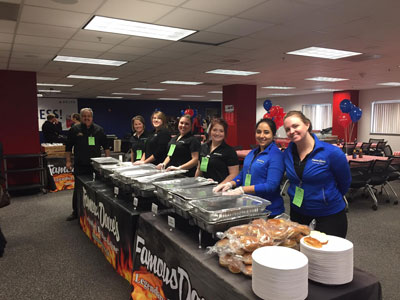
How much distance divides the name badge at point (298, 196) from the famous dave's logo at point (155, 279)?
0.86 m

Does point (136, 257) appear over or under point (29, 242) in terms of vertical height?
over

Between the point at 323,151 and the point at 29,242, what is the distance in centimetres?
357

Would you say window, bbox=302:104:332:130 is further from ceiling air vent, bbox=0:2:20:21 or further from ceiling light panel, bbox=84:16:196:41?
ceiling air vent, bbox=0:2:20:21

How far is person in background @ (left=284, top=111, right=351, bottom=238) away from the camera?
187 centimetres

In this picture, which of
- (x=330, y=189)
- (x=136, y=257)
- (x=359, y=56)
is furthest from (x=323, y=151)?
(x=359, y=56)

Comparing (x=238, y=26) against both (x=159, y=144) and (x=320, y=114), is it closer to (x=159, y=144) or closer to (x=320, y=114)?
(x=159, y=144)

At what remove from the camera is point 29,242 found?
12.2ft

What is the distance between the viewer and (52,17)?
333 centimetres

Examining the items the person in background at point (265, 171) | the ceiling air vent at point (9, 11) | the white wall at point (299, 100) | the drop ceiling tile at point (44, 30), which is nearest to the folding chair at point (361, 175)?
the person in background at point (265, 171)

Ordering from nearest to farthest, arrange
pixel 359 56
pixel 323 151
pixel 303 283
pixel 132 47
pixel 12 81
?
1. pixel 303 283
2. pixel 323 151
3. pixel 132 47
4. pixel 359 56
5. pixel 12 81

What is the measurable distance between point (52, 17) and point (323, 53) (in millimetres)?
4342

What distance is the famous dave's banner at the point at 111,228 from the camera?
2.38 metres

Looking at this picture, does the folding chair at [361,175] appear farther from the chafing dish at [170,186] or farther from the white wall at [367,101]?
the white wall at [367,101]

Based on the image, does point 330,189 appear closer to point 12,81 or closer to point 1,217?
point 1,217
